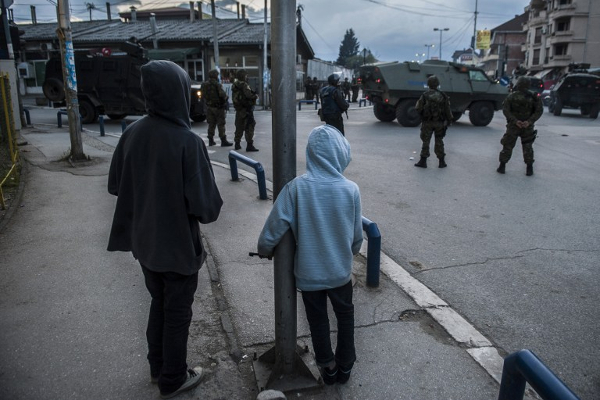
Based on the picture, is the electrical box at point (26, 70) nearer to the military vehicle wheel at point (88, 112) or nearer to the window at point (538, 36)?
the military vehicle wheel at point (88, 112)

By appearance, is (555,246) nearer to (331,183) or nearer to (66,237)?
(331,183)

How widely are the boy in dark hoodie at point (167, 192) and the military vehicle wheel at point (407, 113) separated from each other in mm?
14606

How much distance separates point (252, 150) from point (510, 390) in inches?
372

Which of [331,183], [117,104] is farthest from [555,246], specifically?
[117,104]

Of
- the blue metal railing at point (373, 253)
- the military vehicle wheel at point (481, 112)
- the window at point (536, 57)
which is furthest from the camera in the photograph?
the window at point (536, 57)

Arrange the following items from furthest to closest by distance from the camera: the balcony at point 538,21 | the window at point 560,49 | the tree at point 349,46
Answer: the tree at point 349,46 < the balcony at point 538,21 < the window at point 560,49

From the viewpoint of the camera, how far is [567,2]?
51062 mm

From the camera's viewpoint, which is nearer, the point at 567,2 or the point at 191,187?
the point at 191,187

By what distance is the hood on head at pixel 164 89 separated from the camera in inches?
92.8

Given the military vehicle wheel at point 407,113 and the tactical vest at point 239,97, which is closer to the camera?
the tactical vest at point 239,97

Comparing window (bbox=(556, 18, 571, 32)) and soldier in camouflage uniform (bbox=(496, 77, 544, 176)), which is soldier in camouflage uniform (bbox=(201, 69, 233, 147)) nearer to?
soldier in camouflage uniform (bbox=(496, 77, 544, 176))

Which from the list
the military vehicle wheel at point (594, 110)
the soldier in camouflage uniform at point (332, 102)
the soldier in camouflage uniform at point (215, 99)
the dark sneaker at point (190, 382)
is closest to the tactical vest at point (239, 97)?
the soldier in camouflage uniform at point (215, 99)

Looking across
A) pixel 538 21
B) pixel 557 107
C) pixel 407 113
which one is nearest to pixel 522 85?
pixel 407 113

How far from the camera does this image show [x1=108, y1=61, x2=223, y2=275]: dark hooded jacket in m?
2.36
